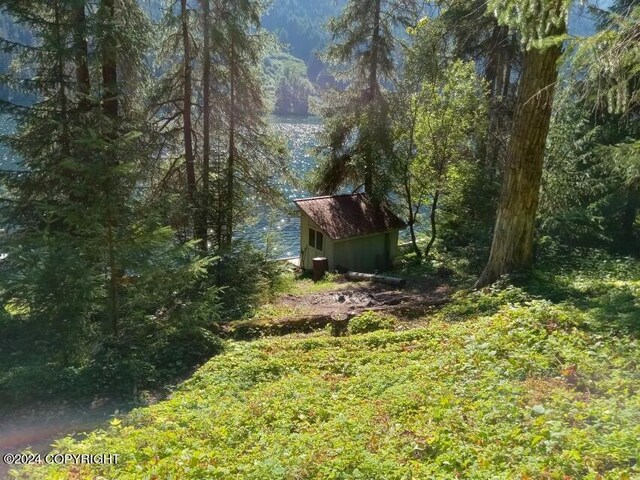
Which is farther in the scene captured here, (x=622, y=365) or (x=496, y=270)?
(x=496, y=270)

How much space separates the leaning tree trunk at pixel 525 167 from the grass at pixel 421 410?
5.69ft

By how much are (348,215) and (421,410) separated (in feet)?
54.2

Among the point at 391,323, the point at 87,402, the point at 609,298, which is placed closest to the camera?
the point at 87,402

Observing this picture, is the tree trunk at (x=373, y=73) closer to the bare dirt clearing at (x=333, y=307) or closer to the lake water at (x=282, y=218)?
the lake water at (x=282, y=218)

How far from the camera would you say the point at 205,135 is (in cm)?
1539

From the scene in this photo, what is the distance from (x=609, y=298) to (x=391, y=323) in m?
3.78

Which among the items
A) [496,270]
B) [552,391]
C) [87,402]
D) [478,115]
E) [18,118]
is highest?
[478,115]

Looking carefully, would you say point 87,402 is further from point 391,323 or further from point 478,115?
point 478,115

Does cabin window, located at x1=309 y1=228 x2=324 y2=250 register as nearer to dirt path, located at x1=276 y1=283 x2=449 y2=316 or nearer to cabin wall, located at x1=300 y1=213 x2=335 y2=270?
cabin wall, located at x1=300 y1=213 x2=335 y2=270

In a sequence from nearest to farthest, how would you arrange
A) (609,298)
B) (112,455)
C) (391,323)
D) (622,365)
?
(112,455) < (622,365) < (609,298) < (391,323)

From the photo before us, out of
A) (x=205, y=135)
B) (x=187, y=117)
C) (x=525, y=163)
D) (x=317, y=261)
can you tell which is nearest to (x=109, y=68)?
(x=187, y=117)

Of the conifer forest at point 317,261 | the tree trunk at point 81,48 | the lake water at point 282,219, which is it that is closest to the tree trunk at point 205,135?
the conifer forest at point 317,261

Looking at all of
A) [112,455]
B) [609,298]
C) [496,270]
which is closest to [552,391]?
[609,298]

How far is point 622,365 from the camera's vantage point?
5.41 meters
